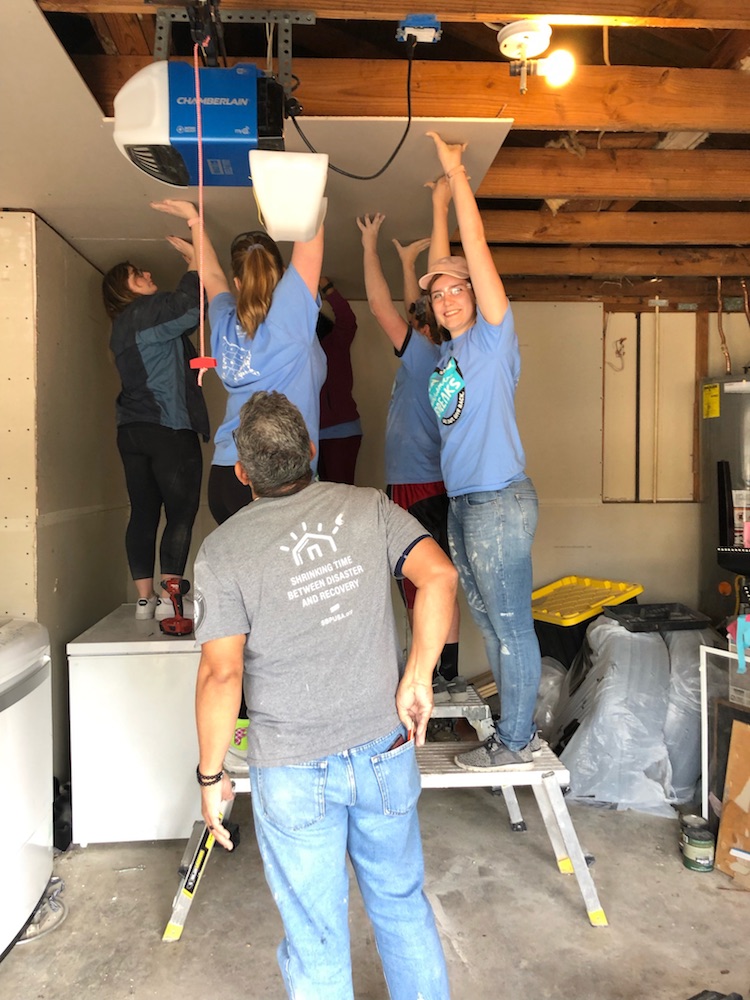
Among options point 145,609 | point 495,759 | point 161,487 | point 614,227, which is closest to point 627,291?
point 614,227

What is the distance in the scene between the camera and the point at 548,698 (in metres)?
3.41

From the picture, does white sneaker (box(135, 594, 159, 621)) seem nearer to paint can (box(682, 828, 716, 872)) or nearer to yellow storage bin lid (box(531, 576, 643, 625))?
yellow storage bin lid (box(531, 576, 643, 625))

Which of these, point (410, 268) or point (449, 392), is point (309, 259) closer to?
point (449, 392)

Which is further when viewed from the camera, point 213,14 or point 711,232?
point 711,232

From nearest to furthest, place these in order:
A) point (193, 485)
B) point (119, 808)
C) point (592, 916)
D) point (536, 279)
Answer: point (592, 916), point (119, 808), point (193, 485), point (536, 279)

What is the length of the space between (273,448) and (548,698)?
2.47 m

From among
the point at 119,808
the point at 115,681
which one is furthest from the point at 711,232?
the point at 119,808

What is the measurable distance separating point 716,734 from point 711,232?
6.94 feet

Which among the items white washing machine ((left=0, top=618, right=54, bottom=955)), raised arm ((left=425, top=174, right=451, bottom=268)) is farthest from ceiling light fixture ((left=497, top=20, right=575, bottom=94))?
white washing machine ((left=0, top=618, right=54, bottom=955))

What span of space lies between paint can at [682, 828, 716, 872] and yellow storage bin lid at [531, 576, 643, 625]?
45.9 inches

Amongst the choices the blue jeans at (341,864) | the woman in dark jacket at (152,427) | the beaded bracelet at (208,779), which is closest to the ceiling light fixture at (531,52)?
the woman in dark jacket at (152,427)

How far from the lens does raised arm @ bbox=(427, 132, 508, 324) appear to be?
191cm

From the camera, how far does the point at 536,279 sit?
4000 mm

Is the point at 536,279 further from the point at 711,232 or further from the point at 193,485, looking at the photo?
the point at 193,485
